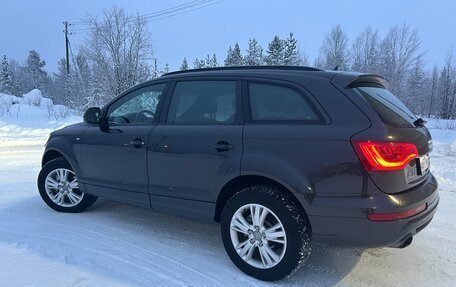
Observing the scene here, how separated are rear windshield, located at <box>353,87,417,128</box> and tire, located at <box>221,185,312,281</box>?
1.00 metres

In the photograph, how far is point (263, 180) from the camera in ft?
11.0

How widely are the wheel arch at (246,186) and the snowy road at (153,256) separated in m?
0.55

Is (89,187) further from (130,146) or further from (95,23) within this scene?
(95,23)

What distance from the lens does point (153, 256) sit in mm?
3744

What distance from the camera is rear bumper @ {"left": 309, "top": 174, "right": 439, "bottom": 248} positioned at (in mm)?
2838

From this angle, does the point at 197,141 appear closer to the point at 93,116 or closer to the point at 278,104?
the point at 278,104

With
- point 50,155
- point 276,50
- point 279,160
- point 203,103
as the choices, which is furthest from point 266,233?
point 276,50

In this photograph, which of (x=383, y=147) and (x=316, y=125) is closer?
(x=383, y=147)

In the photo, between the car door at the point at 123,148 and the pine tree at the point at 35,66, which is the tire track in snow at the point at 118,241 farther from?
the pine tree at the point at 35,66

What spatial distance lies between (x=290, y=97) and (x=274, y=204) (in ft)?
3.00

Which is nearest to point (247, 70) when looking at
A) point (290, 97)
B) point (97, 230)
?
point (290, 97)

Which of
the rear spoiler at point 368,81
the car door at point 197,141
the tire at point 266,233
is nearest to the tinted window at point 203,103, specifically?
the car door at point 197,141

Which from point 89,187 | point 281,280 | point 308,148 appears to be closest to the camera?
point 308,148

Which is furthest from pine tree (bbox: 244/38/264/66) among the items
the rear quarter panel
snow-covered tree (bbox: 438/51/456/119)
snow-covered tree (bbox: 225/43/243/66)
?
the rear quarter panel
